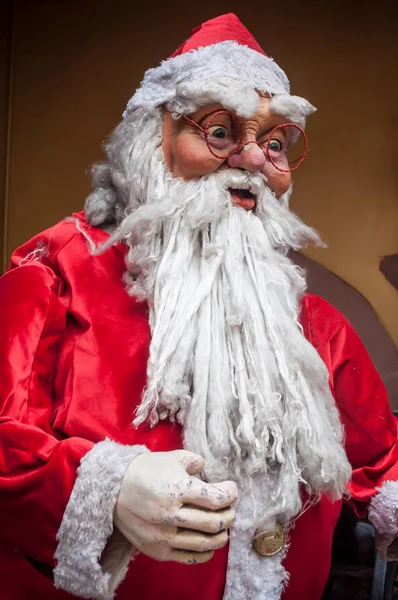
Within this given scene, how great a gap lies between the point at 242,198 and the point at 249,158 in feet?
0.25

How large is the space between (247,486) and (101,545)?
0.27 meters

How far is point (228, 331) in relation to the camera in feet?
3.93

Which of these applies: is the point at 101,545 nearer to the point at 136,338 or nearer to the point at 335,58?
the point at 136,338

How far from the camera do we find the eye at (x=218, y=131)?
50.7 inches

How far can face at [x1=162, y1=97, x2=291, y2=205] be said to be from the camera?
1.28 meters

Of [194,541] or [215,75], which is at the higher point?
[215,75]

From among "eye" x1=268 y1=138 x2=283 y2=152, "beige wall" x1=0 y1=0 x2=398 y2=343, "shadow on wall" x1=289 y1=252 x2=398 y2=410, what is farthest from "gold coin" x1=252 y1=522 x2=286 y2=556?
"beige wall" x1=0 y1=0 x2=398 y2=343

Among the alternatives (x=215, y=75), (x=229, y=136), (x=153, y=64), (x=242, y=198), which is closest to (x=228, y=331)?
(x=242, y=198)

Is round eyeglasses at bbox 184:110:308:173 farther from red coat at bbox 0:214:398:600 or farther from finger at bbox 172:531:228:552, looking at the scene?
finger at bbox 172:531:228:552

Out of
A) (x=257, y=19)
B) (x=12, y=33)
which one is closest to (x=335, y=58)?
(x=257, y=19)

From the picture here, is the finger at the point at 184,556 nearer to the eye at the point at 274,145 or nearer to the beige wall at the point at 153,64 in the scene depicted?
the eye at the point at 274,145

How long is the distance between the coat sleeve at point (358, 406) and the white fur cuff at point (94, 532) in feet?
1.71

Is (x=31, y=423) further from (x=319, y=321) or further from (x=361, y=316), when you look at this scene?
(x=361, y=316)

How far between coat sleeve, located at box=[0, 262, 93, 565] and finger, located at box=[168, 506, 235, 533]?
179mm
